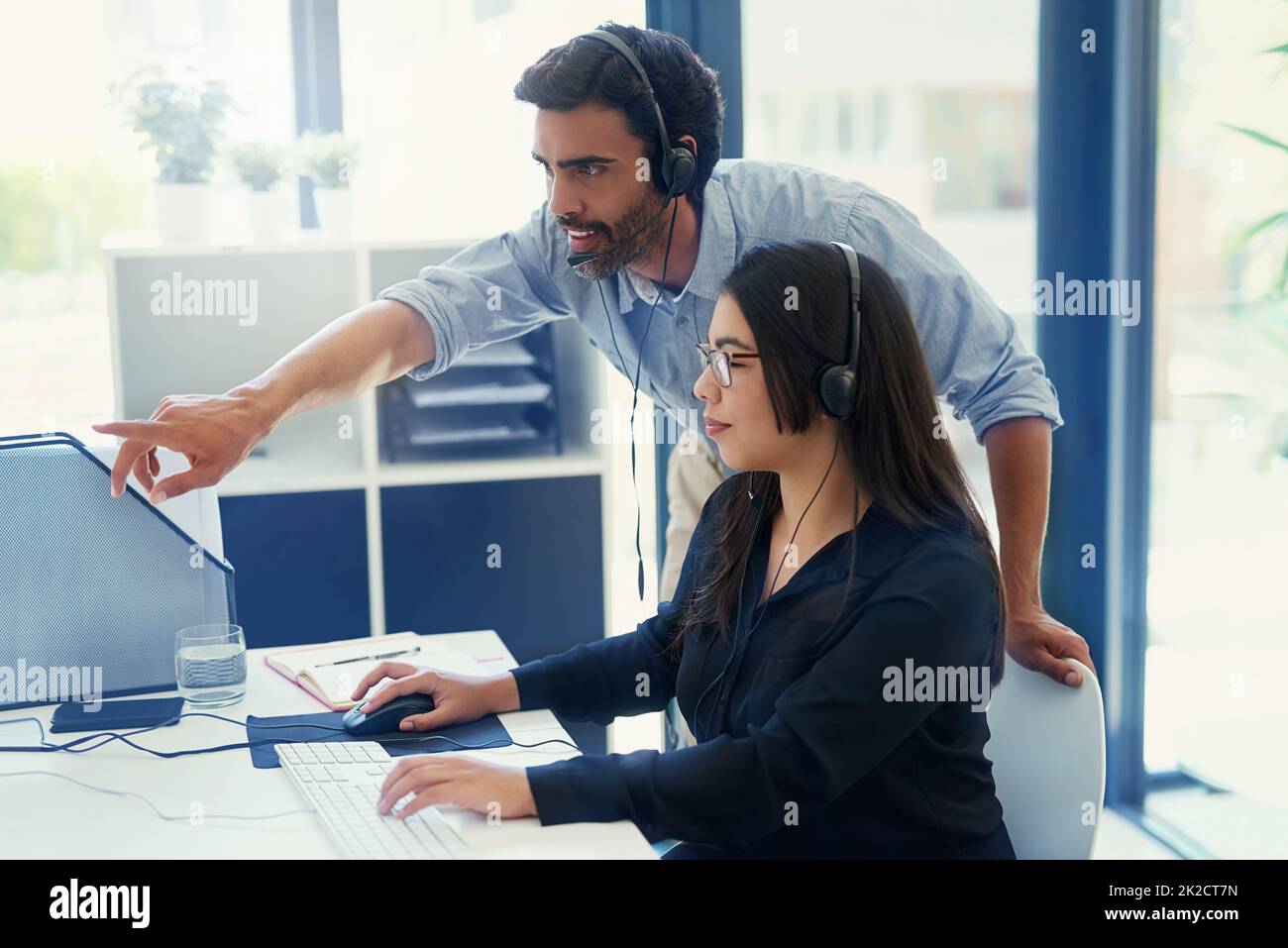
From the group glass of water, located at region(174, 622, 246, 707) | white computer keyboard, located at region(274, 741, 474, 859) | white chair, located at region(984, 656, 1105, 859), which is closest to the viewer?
white computer keyboard, located at region(274, 741, 474, 859)

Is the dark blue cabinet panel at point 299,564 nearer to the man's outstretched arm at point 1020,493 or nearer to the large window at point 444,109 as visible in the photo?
the large window at point 444,109

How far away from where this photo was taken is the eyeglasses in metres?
1.43

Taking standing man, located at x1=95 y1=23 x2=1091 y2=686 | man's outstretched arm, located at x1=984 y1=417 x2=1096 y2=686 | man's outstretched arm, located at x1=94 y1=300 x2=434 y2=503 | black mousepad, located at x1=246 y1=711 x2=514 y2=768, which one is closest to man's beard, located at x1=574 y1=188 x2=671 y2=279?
standing man, located at x1=95 y1=23 x2=1091 y2=686

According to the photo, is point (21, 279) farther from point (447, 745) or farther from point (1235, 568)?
point (1235, 568)

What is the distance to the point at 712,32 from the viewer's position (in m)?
2.55

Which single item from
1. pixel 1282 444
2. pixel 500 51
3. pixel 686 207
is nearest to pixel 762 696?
pixel 686 207

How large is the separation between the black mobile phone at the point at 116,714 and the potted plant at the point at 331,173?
50.3 inches

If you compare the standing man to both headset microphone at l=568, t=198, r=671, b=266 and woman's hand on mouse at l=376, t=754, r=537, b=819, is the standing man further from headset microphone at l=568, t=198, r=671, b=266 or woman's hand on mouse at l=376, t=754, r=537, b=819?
woman's hand on mouse at l=376, t=754, r=537, b=819

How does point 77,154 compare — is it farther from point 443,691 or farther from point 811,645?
point 811,645

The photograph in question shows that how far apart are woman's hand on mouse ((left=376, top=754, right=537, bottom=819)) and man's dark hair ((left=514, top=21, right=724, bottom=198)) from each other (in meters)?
0.85

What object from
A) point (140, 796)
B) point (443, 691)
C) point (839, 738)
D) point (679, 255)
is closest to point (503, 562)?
point (679, 255)

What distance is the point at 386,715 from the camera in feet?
4.81

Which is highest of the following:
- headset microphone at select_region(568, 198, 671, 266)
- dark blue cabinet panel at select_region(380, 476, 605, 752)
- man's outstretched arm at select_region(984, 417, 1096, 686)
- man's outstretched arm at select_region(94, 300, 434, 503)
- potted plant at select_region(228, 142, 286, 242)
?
potted plant at select_region(228, 142, 286, 242)

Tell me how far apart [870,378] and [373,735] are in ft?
2.27
